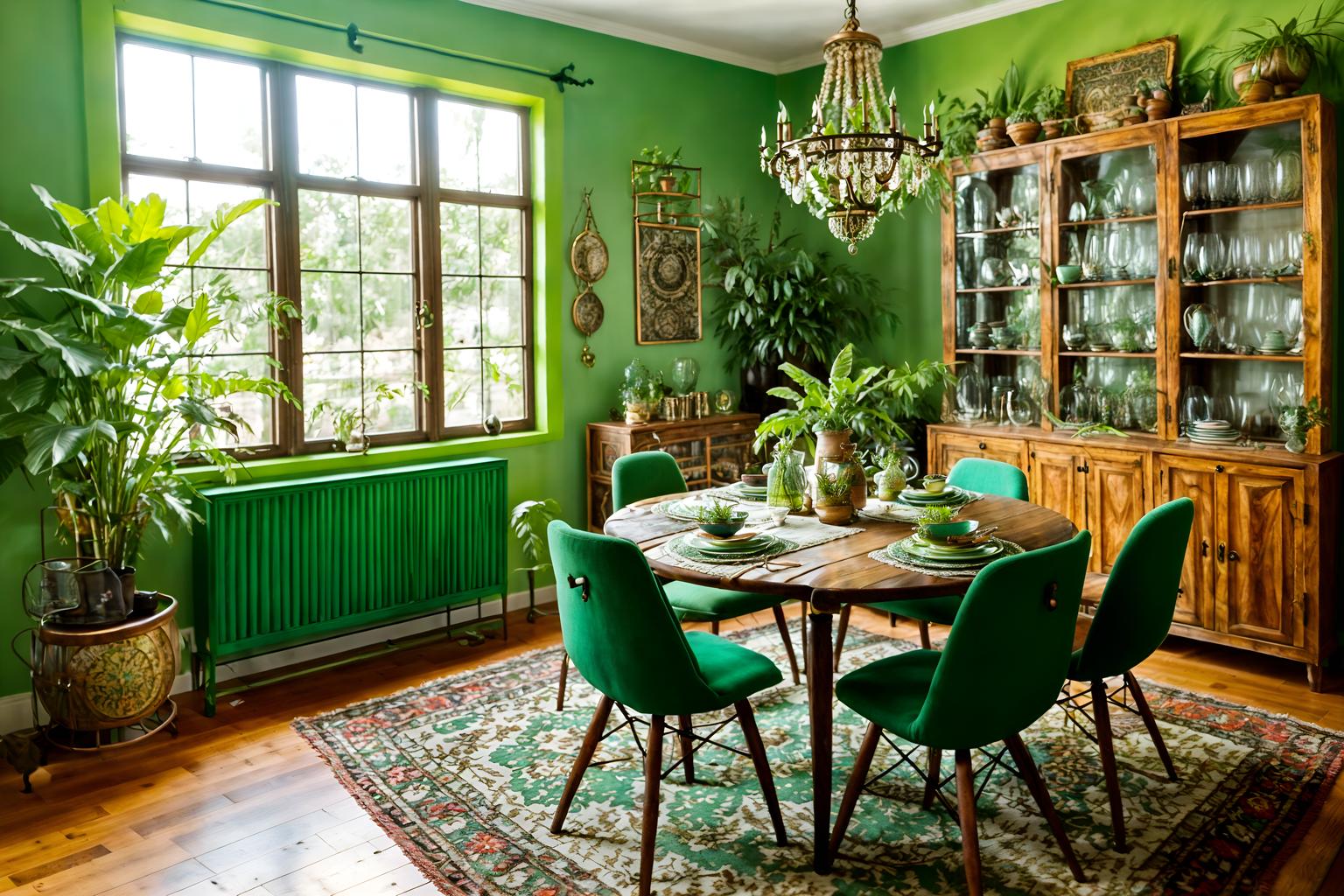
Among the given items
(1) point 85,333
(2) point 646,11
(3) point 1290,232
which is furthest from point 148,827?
(3) point 1290,232

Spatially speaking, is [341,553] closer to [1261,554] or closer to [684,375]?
[684,375]

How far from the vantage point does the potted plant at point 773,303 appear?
5.38 m

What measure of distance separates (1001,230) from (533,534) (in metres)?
2.62

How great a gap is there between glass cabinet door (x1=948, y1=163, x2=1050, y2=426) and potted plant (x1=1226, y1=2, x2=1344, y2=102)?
3.05 ft

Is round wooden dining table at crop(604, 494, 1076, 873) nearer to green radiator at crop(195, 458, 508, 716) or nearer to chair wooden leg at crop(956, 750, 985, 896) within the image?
chair wooden leg at crop(956, 750, 985, 896)

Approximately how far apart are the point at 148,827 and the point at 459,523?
184 cm

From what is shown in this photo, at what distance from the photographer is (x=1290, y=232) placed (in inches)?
159

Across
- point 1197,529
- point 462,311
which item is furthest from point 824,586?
point 462,311

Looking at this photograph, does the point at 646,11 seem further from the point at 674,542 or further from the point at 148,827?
the point at 148,827

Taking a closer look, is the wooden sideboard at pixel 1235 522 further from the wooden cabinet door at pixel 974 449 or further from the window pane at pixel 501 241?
the window pane at pixel 501 241

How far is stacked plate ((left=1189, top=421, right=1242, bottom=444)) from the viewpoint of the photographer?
13.5 ft

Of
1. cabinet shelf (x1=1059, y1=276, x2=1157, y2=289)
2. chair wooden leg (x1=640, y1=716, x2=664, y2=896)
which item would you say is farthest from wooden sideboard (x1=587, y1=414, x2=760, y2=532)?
chair wooden leg (x1=640, y1=716, x2=664, y2=896)

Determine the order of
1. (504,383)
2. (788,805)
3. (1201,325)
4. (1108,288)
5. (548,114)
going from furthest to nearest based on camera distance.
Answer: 1. (504,383)
2. (548,114)
3. (1108,288)
4. (1201,325)
5. (788,805)

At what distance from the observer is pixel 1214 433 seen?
412 cm
